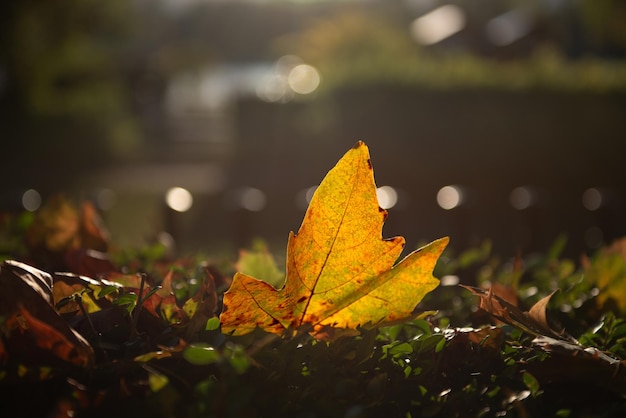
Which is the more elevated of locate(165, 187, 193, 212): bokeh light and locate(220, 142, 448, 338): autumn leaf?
locate(220, 142, 448, 338): autumn leaf

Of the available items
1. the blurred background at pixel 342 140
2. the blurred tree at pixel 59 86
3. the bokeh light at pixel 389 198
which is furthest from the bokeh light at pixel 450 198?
the blurred tree at pixel 59 86

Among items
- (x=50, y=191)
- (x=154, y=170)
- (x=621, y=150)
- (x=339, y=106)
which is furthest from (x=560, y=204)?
(x=154, y=170)

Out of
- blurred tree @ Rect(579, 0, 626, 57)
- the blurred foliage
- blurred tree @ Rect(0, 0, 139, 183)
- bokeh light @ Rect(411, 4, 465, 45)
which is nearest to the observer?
the blurred foliage

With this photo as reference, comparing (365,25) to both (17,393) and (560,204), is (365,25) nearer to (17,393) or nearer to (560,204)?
(560,204)

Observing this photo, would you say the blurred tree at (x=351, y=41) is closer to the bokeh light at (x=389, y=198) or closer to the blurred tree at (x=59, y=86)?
the blurred tree at (x=59, y=86)

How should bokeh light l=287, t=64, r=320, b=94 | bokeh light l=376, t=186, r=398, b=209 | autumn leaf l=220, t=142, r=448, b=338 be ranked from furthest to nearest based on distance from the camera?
bokeh light l=287, t=64, r=320, b=94
bokeh light l=376, t=186, r=398, b=209
autumn leaf l=220, t=142, r=448, b=338

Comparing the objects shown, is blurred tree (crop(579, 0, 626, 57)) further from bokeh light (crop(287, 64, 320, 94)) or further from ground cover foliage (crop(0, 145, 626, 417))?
ground cover foliage (crop(0, 145, 626, 417))

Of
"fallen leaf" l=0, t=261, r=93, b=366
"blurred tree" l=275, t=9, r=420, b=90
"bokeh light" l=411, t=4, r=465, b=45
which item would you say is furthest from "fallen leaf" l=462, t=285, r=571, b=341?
"bokeh light" l=411, t=4, r=465, b=45

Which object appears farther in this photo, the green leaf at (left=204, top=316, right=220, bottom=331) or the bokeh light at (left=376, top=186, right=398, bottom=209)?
the bokeh light at (left=376, top=186, right=398, bottom=209)
